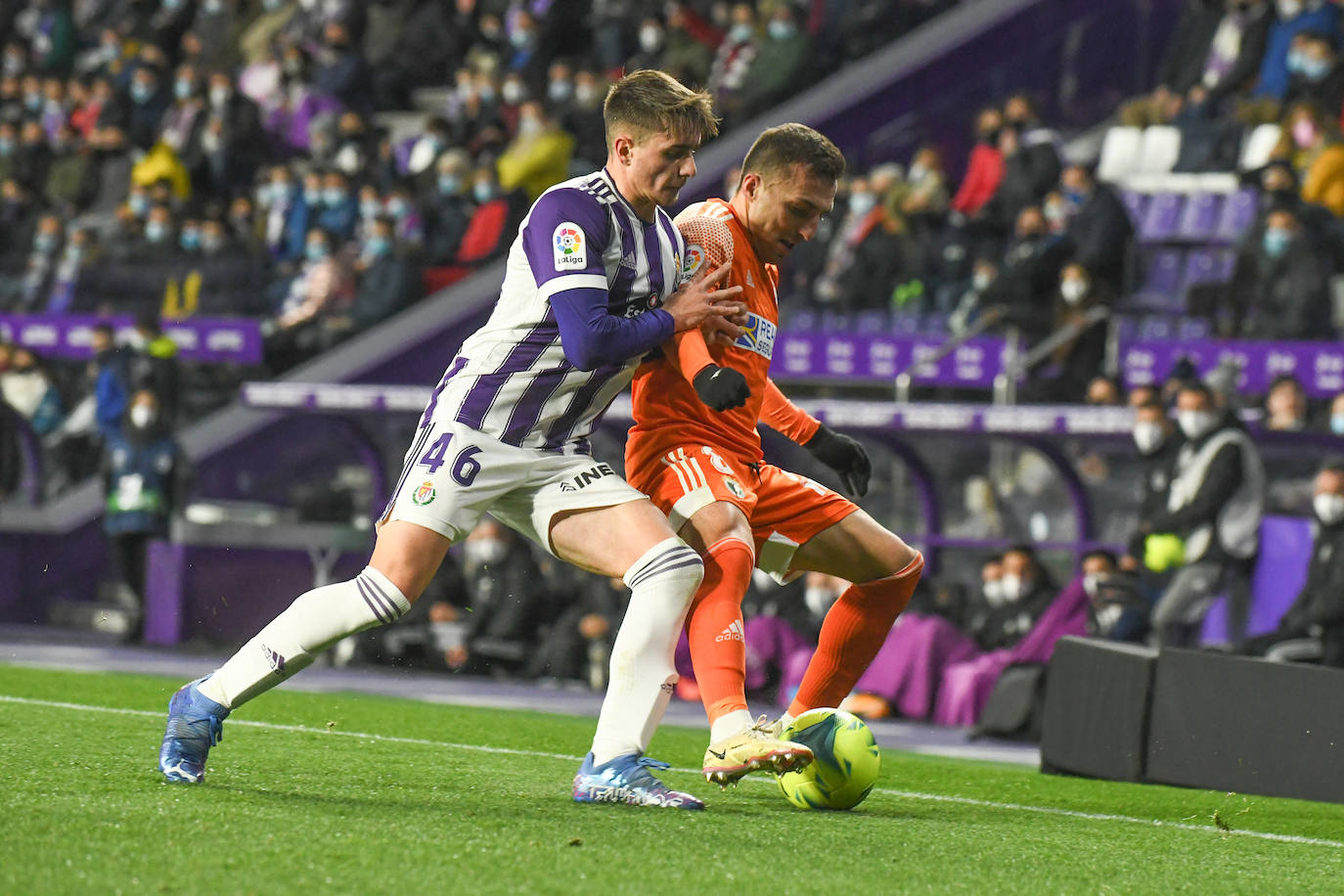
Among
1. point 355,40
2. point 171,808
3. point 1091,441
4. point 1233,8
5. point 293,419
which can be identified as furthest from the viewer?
point 355,40

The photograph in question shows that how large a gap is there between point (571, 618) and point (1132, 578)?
3694 mm

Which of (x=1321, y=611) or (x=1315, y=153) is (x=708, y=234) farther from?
(x=1315, y=153)

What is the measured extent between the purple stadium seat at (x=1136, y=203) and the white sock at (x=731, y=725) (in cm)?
1079

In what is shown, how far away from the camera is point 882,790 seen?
21.7 feet

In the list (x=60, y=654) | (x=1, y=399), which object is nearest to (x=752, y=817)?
(x=60, y=654)

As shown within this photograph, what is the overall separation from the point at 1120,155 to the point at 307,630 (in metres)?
12.5

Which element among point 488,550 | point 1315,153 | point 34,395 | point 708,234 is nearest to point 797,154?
point 708,234

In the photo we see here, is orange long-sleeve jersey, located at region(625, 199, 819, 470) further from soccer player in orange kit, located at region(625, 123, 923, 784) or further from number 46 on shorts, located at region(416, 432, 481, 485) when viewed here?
number 46 on shorts, located at region(416, 432, 481, 485)

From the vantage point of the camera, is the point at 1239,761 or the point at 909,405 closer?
the point at 1239,761

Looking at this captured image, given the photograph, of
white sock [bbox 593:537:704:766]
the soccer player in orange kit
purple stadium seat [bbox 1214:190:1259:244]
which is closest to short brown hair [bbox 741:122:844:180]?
the soccer player in orange kit

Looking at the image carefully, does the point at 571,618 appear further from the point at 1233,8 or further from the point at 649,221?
the point at 1233,8

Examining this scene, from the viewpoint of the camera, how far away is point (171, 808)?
15.6 feet

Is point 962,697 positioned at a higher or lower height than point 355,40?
lower

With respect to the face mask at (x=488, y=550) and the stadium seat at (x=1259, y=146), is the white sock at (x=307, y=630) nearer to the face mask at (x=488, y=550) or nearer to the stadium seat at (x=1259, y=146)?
the face mask at (x=488, y=550)
